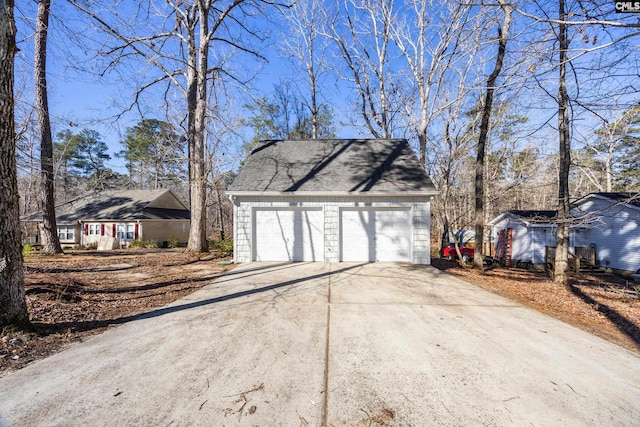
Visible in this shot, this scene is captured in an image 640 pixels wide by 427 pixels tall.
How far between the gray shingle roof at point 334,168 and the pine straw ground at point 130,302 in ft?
10.9

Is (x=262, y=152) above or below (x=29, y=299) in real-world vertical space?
above

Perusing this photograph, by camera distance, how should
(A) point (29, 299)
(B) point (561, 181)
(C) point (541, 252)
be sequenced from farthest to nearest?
(C) point (541, 252) → (B) point (561, 181) → (A) point (29, 299)

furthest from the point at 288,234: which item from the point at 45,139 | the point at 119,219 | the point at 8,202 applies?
the point at 119,219

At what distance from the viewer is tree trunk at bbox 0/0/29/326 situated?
3293 millimetres

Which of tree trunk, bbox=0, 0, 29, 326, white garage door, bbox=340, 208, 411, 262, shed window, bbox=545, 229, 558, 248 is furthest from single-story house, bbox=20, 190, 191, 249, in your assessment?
shed window, bbox=545, 229, 558, 248

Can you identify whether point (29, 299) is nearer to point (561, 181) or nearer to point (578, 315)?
point (578, 315)

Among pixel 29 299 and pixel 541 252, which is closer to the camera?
pixel 29 299

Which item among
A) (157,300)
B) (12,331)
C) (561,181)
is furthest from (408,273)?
(12,331)

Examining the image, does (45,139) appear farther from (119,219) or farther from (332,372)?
(332,372)

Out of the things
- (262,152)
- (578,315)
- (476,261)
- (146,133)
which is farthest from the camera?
(146,133)

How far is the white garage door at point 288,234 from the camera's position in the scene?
9219 millimetres

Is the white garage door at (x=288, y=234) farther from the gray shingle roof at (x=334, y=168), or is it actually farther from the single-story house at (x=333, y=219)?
the gray shingle roof at (x=334, y=168)

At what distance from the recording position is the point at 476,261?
29.8 feet

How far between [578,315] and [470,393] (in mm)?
4128
